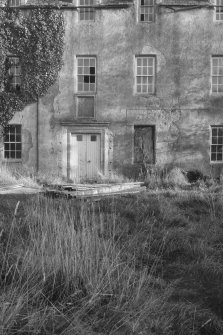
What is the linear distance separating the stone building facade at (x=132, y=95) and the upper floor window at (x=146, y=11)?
0.16ft

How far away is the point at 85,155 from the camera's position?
63.2 feet

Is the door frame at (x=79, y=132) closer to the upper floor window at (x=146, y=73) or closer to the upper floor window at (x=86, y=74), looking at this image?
the upper floor window at (x=86, y=74)

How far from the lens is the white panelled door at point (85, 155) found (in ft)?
62.7

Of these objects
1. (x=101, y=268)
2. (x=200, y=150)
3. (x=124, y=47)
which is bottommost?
(x=101, y=268)

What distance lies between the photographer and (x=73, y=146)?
63.1 ft

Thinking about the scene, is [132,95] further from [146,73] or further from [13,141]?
[13,141]

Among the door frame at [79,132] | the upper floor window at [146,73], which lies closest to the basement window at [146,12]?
the upper floor window at [146,73]

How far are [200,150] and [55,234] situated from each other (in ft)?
48.2

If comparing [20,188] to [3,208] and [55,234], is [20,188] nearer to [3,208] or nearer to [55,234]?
[3,208]

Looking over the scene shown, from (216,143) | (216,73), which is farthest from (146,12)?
(216,143)

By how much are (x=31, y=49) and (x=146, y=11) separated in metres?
5.72

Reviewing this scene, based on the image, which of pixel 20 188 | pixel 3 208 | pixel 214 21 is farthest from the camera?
pixel 214 21

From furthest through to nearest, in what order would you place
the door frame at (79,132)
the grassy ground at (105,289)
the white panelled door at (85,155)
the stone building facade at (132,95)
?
the white panelled door at (85,155) < the door frame at (79,132) < the stone building facade at (132,95) < the grassy ground at (105,289)

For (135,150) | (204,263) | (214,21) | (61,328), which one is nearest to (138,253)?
(204,263)
